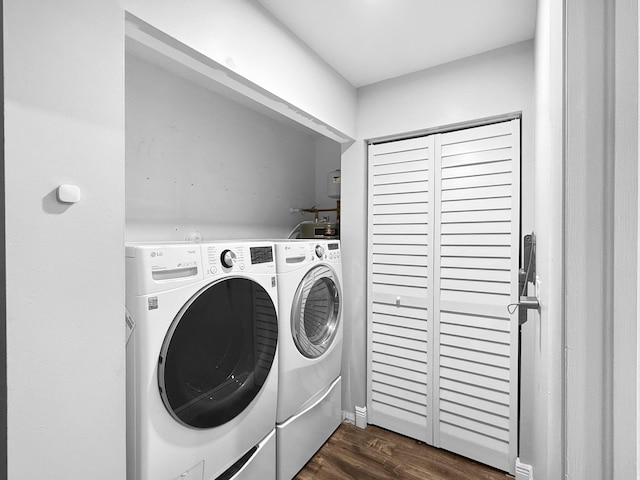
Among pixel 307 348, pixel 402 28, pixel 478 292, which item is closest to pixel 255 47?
pixel 402 28

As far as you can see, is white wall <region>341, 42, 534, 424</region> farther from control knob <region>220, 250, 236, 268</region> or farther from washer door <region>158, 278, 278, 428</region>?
control knob <region>220, 250, 236, 268</region>

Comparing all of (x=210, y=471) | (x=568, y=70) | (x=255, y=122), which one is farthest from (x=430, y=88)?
(x=210, y=471)

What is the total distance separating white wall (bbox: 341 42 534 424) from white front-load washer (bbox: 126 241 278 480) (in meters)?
0.82

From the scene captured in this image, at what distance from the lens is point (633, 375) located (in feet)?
1.41

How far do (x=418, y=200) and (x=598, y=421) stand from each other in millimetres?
1643

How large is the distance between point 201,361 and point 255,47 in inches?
52.1

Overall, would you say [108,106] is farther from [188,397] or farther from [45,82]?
[188,397]

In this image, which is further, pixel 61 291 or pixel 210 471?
pixel 210 471

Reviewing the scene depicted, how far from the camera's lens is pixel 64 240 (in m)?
0.85

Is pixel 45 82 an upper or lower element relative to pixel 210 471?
upper

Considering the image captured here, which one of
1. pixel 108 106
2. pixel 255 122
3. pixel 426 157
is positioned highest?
pixel 255 122

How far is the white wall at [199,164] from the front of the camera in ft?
5.68

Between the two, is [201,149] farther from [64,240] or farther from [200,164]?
[64,240]

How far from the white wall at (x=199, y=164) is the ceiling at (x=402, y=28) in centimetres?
77
